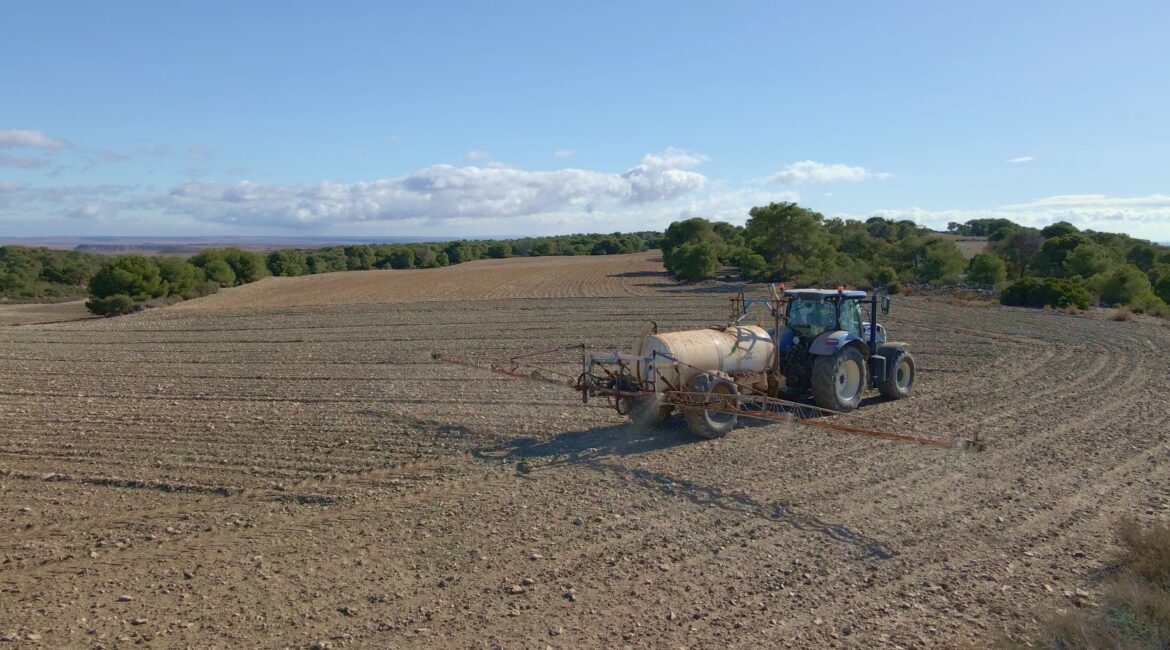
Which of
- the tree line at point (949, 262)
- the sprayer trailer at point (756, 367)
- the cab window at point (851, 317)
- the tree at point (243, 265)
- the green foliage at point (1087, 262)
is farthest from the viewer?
the tree at point (243, 265)

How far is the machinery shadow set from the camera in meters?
7.97

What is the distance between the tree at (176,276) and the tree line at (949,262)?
92.4ft

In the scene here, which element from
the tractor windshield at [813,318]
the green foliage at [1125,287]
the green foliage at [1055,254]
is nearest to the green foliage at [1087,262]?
the green foliage at [1055,254]

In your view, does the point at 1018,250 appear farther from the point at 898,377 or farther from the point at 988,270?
the point at 898,377

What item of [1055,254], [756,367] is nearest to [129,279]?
[756,367]

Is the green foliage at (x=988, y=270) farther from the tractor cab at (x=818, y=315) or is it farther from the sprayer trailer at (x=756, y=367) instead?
the tractor cab at (x=818, y=315)

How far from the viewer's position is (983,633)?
19.5 feet

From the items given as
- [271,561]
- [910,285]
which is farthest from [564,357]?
[910,285]

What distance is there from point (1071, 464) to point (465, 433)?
789cm

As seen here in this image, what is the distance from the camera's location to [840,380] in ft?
41.1

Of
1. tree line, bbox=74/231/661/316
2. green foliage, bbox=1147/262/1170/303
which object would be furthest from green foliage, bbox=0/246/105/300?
green foliage, bbox=1147/262/1170/303

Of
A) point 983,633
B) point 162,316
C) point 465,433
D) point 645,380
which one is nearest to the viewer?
point 983,633

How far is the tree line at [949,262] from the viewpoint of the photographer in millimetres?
32750

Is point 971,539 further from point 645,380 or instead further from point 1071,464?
point 645,380
